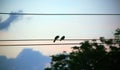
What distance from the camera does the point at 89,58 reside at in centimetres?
1527

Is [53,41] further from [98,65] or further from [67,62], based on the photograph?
[98,65]

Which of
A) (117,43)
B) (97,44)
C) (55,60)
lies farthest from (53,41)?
(117,43)

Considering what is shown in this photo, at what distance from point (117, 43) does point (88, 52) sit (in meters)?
2.29

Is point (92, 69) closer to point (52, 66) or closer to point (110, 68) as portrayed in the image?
point (110, 68)

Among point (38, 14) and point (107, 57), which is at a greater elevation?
point (38, 14)

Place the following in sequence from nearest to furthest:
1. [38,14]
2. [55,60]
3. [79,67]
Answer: [79,67], [55,60], [38,14]

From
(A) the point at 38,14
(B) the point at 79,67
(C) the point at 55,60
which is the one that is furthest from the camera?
(A) the point at 38,14

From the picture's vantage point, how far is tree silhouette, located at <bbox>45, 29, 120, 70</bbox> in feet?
49.4

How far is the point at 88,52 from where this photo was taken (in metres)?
15.5

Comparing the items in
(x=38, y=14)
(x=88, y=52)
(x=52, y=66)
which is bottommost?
(x=52, y=66)

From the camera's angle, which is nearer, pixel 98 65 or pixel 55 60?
pixel 98 65

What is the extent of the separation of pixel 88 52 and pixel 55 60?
6.28 feet

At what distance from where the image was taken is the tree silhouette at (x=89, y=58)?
1506cm

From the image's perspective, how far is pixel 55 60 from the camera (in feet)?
53.2
